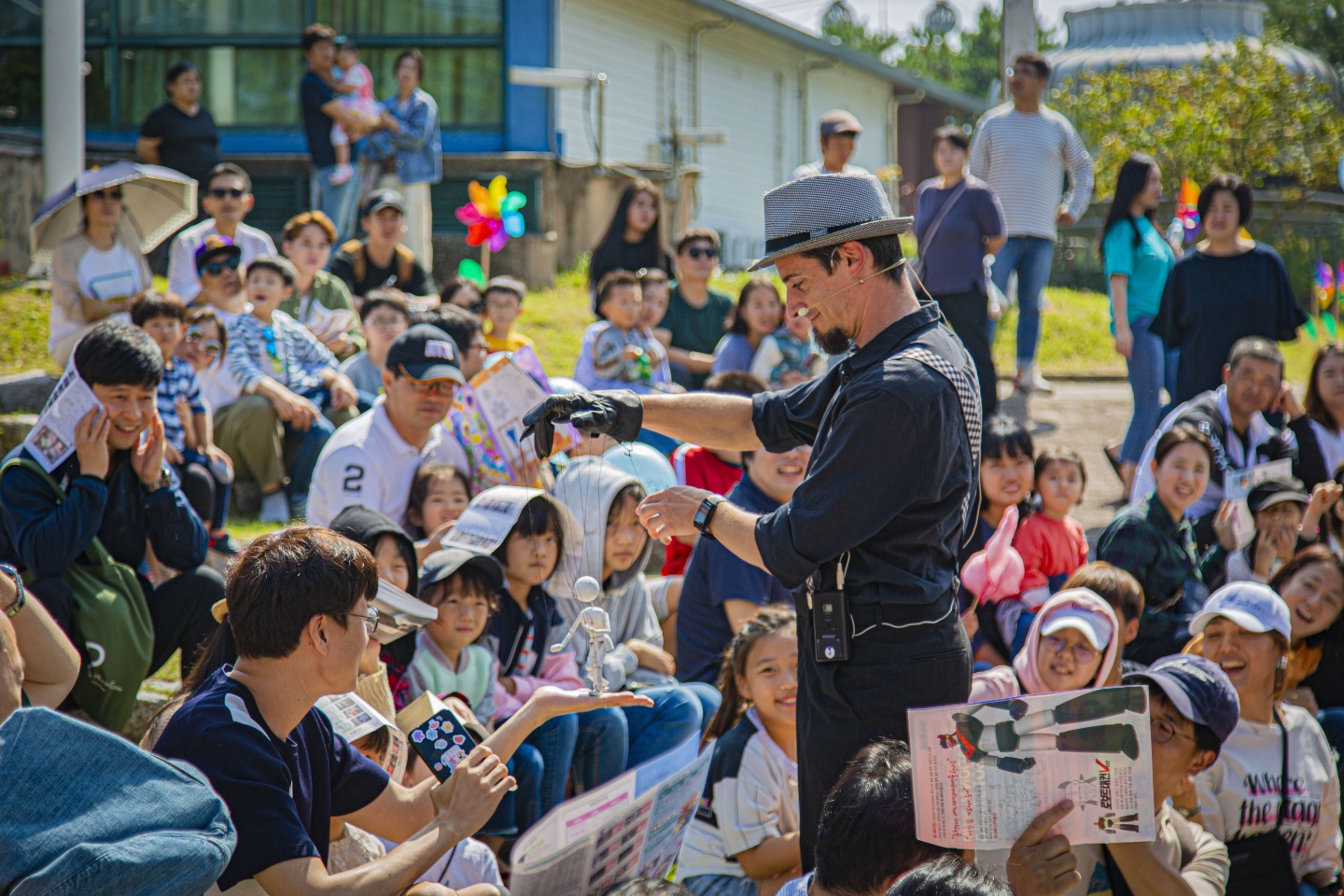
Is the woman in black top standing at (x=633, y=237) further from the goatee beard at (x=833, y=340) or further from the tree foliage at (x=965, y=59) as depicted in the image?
the tree foliage at (x=965, y=59)

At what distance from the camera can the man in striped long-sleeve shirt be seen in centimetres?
885

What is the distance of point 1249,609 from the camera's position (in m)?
4.46

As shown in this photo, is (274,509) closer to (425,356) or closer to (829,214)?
(425,356)

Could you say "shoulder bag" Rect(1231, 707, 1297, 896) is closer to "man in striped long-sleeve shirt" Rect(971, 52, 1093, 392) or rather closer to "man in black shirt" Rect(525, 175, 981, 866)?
"man in black shirt" Rect(525, 175, 981, 866)

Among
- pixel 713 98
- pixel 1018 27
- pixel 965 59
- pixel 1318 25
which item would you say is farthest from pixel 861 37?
pixel 1018 27

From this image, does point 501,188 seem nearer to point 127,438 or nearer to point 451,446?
point 451,446

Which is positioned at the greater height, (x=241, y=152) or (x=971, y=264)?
(x=241, y=152)

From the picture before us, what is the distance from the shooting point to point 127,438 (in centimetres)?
438

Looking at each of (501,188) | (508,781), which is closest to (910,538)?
(508,781)

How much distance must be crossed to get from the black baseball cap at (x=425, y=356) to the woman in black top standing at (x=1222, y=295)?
4.15 metres

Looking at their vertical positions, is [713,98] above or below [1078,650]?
above

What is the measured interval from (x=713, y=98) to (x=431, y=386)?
1674 centimetres

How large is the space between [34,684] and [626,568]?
75.1 inches

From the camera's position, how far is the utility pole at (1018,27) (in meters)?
11.5
